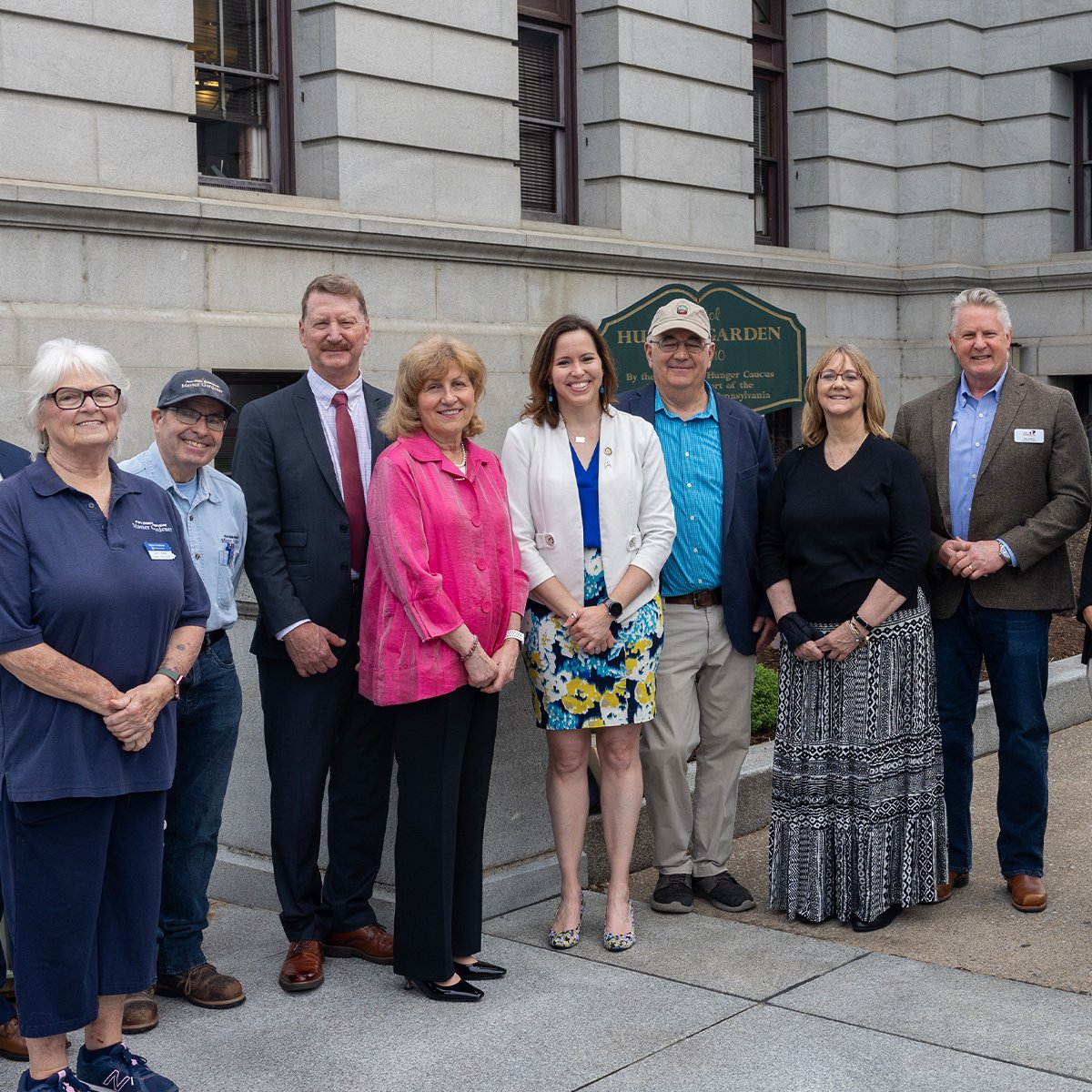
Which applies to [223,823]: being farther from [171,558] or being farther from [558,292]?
[558,292]

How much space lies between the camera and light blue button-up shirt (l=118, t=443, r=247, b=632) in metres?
4.67

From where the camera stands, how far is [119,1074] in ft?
13.0

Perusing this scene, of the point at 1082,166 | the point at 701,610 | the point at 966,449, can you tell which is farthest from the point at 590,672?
the point at 1082,166

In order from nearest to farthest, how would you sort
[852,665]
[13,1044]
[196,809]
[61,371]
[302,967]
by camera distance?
[61,371], [13,1044], [196,809], [302,967], [852,665]

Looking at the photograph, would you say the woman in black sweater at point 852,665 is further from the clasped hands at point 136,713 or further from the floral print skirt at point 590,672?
the clasped hands at point 136,713

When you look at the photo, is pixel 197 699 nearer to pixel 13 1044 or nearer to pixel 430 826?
pixel 430 826

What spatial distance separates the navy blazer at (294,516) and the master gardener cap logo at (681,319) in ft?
4.61

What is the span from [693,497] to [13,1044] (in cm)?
300

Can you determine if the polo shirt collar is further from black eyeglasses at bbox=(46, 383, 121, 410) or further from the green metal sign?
the green metal sign

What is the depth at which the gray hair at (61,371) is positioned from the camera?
387cm

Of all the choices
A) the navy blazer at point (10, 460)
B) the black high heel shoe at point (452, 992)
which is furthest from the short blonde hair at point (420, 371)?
the black high heel shoe at point (452, 992)

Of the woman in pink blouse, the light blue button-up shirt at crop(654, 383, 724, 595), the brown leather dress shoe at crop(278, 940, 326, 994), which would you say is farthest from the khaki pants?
the brown leather dress shoe at crop(278, 940, 326, 994)

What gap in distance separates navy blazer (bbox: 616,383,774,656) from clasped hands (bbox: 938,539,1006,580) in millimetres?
715

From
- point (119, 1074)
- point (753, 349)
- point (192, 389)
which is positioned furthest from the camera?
point (753, 349)
